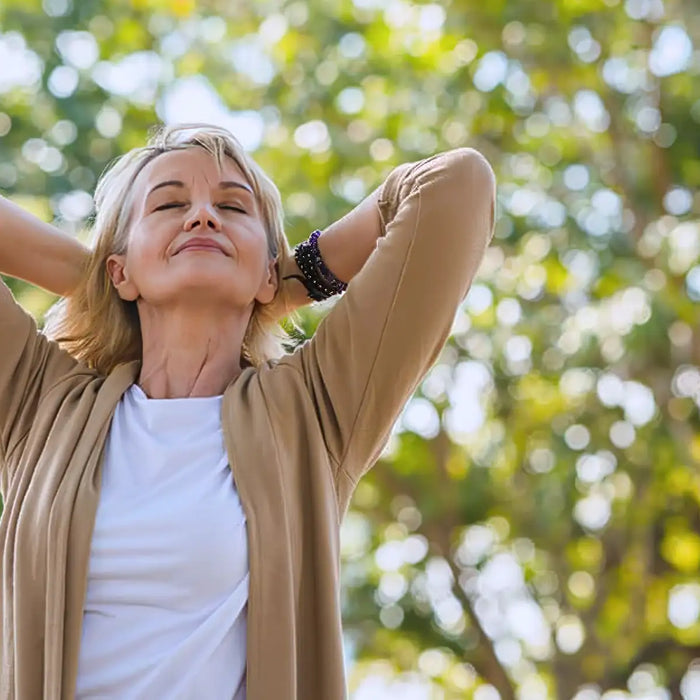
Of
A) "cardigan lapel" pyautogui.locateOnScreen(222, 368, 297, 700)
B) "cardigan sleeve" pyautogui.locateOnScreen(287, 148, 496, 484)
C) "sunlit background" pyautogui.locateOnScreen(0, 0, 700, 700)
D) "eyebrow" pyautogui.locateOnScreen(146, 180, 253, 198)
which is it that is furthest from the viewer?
"sunlit background" pyautogui.locateOnScreen(0, 0, 700, 700)

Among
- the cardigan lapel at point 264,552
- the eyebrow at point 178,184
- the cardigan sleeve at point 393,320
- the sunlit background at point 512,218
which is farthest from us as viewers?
the sunlit background at point 512,218

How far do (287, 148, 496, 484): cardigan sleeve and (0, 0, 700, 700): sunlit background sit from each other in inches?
149

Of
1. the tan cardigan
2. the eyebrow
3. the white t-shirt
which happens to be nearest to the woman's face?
the eyebrow

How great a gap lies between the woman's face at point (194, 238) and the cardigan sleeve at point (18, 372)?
139 mm

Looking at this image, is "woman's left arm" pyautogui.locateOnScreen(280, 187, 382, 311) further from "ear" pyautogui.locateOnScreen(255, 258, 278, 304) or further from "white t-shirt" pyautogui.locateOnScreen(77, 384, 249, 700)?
"white t-shirt" pyautogui.locateOnScreen(77, 384, 249, 700)

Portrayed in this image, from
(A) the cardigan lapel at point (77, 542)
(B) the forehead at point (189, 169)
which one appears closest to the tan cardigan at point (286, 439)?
(A) the cardigan lapel at point (77, 542)

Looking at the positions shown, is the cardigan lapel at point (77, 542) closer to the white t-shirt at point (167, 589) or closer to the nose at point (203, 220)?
the white t-shirt at point (167, 589)

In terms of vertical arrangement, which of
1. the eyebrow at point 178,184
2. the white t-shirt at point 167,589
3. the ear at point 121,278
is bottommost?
the white t-shirt at point 167,589

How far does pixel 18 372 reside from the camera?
5.67ft

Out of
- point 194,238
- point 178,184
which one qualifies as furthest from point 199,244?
point 178,184

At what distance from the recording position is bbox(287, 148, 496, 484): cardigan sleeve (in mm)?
1644

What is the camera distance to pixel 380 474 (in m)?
6.71

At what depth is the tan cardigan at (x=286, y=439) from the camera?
149 cm

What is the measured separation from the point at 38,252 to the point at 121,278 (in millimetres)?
124
